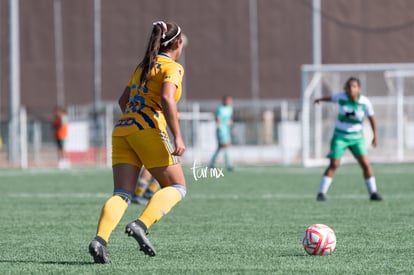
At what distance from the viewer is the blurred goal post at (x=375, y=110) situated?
1063 inches

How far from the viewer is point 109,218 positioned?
24.1 ft

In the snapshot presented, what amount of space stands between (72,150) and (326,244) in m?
24.8

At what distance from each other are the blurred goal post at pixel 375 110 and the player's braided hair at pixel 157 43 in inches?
760

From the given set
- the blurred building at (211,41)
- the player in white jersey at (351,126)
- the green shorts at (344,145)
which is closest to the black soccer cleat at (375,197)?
the player in white jersey at (351,126)

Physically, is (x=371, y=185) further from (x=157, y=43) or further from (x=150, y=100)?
(x=157, y=43)

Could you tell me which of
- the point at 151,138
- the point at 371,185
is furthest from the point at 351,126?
the point at 151,138

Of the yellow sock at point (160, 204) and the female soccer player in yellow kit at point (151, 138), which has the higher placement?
the female soccer player in yellow kit at point (151, 138)

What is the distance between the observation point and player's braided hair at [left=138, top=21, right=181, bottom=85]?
24.6ft

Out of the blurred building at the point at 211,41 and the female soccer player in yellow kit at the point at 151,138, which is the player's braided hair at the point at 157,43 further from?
the blurred building at the point at 211,41

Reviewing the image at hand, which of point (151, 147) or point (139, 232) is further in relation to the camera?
point (151, 147)

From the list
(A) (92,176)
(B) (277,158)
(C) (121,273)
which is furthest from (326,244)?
(B) (277,158)

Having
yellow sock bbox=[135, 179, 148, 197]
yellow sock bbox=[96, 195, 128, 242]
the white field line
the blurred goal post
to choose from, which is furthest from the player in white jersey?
the blurred goal post

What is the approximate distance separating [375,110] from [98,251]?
2170 centimetres

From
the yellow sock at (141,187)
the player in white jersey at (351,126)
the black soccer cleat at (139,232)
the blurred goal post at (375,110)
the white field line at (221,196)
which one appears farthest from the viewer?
the blurred goal post at (375,110)
